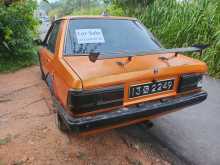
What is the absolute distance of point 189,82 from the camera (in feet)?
10.4

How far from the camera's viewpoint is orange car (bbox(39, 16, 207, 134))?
256cm

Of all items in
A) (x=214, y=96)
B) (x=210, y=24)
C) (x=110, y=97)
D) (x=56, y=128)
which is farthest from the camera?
(x=210, y=24)

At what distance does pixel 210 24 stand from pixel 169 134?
4.35 meters

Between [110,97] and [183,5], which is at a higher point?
[183,5]

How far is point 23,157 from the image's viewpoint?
3.01m

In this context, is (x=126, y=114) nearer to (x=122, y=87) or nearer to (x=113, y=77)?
(x=122, y=87)

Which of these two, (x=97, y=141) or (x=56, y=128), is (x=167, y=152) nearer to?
(x=97, y=141)

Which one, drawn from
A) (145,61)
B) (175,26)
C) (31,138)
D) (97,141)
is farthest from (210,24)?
(31,138)

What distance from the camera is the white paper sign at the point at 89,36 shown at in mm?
3291

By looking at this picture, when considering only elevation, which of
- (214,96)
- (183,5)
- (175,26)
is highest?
A: (183,5)

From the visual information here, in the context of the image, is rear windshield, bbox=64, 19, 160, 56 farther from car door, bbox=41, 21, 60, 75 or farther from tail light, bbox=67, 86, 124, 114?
tail light, bbox=67, 86, 124, 114

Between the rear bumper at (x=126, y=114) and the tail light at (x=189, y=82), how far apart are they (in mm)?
105

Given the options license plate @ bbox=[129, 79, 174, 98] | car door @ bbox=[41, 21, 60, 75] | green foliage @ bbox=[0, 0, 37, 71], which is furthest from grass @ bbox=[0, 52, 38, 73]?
license plate @ bbox=[129, 79, 174, 98]

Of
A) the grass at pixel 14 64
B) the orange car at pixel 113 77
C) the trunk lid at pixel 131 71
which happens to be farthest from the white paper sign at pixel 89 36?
the grass at pixel 14 64
